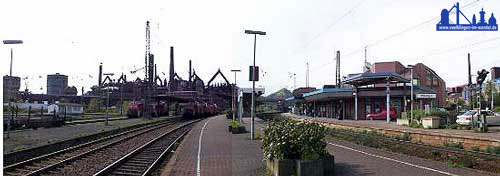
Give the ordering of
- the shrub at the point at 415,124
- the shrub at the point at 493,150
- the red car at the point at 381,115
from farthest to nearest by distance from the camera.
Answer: the red car at the point at 381,115 → the shrub at the point at 415,124 → the shrub at the point at 493,150

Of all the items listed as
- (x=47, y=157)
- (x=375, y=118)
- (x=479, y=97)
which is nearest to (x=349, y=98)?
(x=375, y=118)

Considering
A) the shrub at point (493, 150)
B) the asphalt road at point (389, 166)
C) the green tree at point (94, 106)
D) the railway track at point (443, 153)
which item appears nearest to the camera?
the asphalt road at point (389, 166)

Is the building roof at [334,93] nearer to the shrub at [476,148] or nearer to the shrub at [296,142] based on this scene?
the shrub at [476,148]

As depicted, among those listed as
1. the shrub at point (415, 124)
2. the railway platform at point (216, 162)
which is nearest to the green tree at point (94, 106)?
the shrub at point (415, 124)

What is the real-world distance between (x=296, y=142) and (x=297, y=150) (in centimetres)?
21

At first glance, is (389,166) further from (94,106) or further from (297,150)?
(94,106)

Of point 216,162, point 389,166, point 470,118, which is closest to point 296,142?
point 389,166

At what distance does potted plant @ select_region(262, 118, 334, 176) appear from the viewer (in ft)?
36.9

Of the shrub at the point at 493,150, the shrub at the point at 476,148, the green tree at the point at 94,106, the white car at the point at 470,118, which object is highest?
the green tree at the point at 94,106

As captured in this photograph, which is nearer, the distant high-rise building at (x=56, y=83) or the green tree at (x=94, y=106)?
the green tree at (x=94, y=106)

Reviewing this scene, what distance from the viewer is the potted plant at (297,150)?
1125cm

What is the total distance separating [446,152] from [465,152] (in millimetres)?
978

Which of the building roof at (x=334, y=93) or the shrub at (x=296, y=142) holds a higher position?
the building roof at (x=334, y=93)

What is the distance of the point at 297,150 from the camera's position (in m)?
11.8
